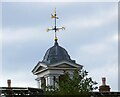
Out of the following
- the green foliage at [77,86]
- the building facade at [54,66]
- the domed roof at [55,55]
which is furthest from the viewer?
Answer: the domed roof at [55,55]

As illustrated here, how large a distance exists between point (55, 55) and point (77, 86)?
10.8 m

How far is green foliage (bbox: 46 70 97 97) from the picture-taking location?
124 ft

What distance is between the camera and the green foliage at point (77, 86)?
37.7 m

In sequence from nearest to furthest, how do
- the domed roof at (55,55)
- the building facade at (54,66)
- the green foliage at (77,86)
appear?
the green foliage at (77,86)
the building facade at (54,66)
the domed roof at (55,55)

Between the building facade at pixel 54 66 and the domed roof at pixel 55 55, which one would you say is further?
the domed roof at pixel 55 55

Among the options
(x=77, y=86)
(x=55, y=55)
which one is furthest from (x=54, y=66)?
(x=77, y=86)

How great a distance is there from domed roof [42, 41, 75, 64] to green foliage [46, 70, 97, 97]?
830cm

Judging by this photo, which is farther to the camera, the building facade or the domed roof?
the domed roof

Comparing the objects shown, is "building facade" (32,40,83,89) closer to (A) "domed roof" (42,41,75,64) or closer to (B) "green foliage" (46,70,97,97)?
(A) "domed roof" (42,41,75,64)

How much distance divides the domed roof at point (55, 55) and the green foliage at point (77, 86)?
8.30 m

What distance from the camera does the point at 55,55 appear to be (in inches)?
1944

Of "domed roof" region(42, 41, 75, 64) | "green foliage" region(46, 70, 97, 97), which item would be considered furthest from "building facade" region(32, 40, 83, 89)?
"green foliage" region(46, 70, 97, 97)

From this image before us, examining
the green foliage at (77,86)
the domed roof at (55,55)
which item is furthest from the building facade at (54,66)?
the green foliage at (77,86)

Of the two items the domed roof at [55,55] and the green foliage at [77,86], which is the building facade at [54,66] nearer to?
the domed roof at [55,55]
